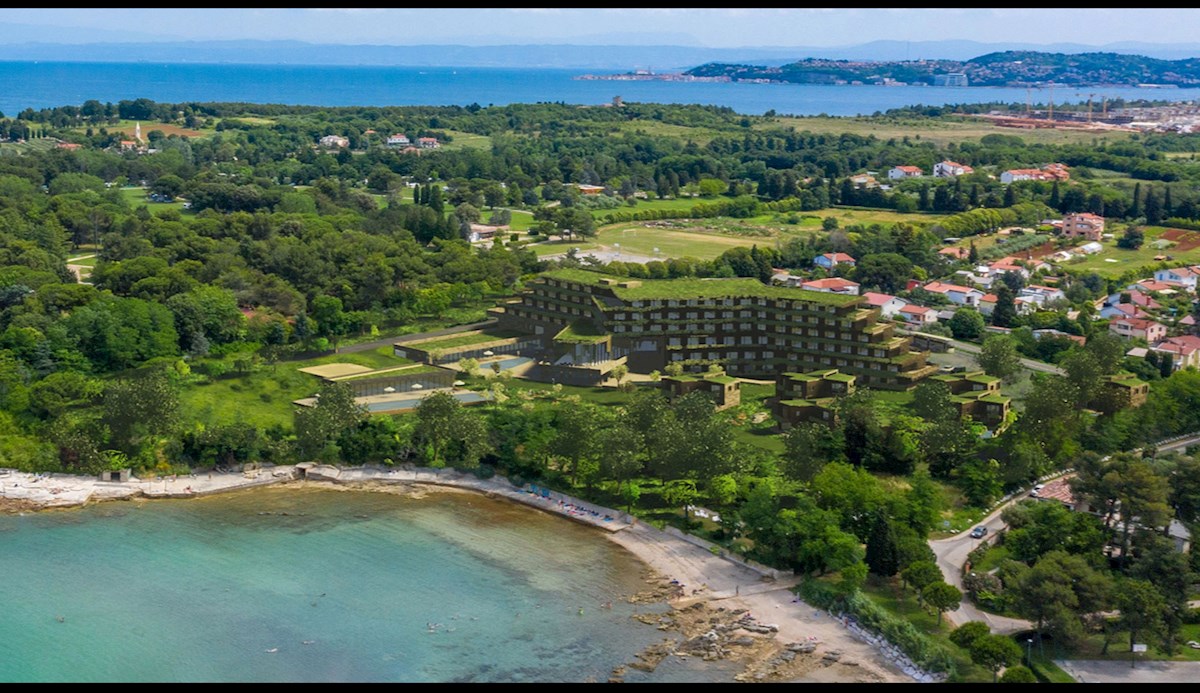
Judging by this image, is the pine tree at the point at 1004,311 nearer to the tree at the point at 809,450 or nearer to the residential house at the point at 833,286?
the residential house at the point at 833,286

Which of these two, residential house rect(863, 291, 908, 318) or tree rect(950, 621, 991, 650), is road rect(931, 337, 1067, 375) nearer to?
residential house rect(863, 291, 908, 318)

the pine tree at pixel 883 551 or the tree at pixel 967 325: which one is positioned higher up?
the pine tree at pixel 883 551

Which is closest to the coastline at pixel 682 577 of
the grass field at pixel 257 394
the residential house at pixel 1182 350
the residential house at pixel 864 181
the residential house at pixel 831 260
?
the grass field at pixel 257 394

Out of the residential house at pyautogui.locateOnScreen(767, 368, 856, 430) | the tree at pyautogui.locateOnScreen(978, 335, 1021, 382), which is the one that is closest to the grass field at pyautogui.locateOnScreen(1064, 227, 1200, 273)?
the tree at pyautogui.locateOnScreen(978, 335, 1021, 382)

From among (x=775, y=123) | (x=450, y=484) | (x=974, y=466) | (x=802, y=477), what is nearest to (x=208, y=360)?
(x=450, y=484)

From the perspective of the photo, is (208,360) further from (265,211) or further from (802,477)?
(265,211)

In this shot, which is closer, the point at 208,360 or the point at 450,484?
the point at 450,484
